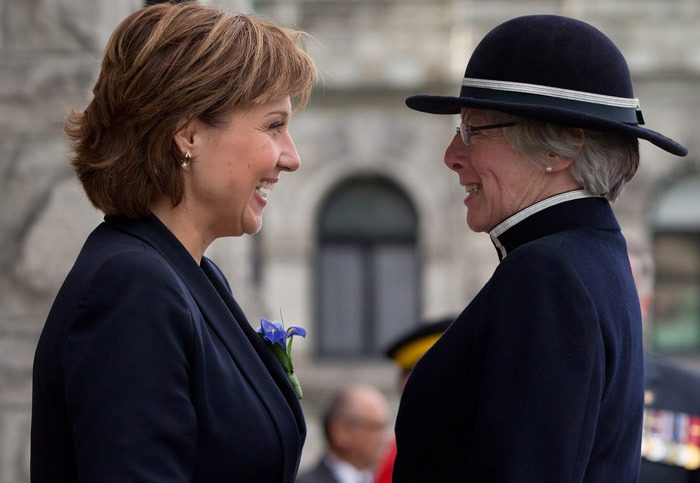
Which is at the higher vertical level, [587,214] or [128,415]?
[587,214]

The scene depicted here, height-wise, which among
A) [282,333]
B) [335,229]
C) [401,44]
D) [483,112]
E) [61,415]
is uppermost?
[401,44]

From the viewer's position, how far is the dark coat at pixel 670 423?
4508 millimetres

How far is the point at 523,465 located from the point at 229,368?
0.57 m

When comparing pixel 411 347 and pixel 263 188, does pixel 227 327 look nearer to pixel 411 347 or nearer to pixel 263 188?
pixel 263 188

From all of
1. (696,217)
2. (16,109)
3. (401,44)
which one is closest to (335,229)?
(401,44)

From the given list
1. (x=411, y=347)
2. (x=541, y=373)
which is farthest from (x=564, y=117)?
(x=411, y=347)

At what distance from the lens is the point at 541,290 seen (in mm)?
2584

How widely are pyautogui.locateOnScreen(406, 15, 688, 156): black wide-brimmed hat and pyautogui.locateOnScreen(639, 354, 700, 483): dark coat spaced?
1868 mm

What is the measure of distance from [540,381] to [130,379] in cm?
70

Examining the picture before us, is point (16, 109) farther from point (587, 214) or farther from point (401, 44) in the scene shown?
point (401, 44)

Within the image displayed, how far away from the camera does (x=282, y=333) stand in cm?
301

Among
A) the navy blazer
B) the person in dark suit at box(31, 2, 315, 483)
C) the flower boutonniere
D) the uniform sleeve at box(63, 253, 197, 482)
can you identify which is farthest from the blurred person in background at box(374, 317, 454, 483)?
the uniform sleeve at box(63, 253, 197, 482)

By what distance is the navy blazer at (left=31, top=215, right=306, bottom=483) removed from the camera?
2.46 m

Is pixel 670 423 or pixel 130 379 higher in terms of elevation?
pixel 670 423
